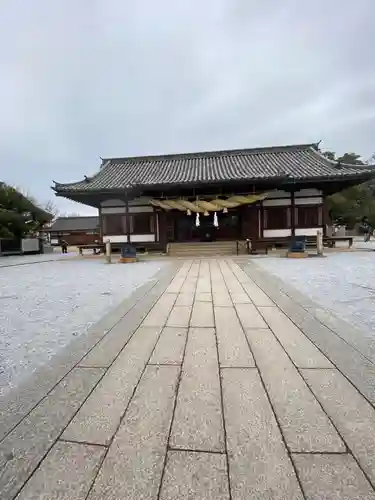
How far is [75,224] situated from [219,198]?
40.8 meters

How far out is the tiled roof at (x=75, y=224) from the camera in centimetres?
4731

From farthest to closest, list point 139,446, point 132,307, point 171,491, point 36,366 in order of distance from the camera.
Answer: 1. point 132,307
2. point 36,366
3. point 139,446
4. point 171,491

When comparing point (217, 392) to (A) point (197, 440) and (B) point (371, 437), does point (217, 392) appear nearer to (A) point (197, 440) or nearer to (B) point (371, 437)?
(A) point (197, 440)

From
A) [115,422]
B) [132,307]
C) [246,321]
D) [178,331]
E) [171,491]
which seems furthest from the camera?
[132,307]

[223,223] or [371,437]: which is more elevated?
[223,223]

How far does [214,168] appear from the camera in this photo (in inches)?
693

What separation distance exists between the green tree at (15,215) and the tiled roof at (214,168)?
727cm

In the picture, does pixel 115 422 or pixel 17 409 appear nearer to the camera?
pixel 115 422

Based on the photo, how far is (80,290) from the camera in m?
5.97

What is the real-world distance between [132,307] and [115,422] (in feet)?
8.86

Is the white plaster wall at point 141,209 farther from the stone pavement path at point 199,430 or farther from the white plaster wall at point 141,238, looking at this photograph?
the stone pavement path at point 199,430

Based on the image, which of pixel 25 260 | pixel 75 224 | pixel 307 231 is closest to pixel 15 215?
pixel 25 260

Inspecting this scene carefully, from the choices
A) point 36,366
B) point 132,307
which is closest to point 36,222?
point 132,307

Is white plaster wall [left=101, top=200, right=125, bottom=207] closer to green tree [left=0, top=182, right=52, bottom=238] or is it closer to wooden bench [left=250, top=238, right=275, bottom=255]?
wooden bench [left=250, top=238, right=275, bottom=255]
